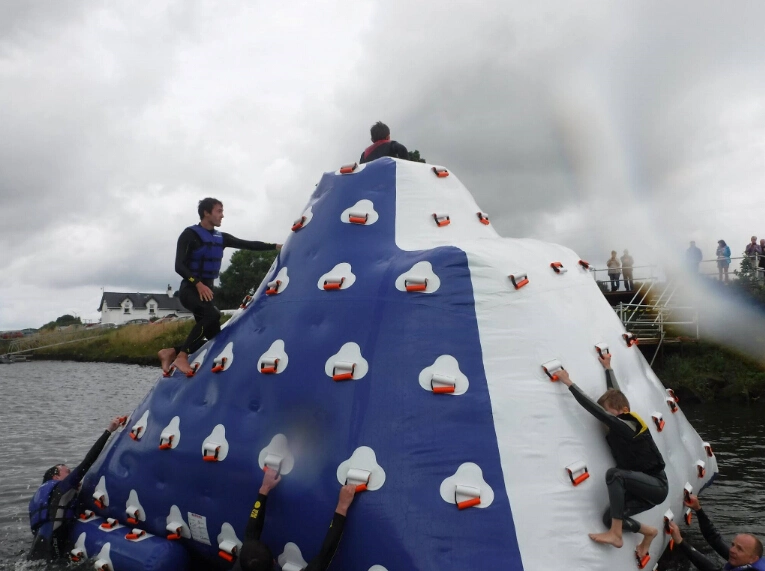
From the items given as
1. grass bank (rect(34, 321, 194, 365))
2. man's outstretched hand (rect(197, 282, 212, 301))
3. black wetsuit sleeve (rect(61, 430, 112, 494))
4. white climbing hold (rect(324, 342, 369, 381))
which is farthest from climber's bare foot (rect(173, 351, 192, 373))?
grass bank (rect(34, 321, 194, 365))

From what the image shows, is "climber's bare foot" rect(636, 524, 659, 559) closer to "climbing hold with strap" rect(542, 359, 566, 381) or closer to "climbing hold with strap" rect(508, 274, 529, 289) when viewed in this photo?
"climbing hold with strap" rect(542, 359, 566, 381)

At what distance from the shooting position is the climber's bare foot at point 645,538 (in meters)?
3.89

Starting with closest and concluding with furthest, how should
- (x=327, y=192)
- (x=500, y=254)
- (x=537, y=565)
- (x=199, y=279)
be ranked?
1. (x=537, y=565)
2. (x=500, y=254)
3. (x=327, y=192)
4. (x=199, y=279)

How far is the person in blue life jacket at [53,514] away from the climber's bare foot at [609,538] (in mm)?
5072

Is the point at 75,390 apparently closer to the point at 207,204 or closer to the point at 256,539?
the point at 207,204

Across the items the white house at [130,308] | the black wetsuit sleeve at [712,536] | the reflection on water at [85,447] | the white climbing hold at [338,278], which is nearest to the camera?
the white climbing hold at [338,278]

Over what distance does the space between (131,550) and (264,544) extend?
164cm

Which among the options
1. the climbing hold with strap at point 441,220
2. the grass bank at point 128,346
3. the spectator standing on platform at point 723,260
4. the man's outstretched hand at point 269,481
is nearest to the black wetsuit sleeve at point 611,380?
the climbing hold with strap at point 441,220

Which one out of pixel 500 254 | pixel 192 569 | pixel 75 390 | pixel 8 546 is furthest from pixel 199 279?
pixel 75 390

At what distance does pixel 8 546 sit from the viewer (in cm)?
682

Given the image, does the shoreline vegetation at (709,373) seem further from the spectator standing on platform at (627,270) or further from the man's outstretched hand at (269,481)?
the man's outstretched hand at (269,481)

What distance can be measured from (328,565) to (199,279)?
354 centimetres

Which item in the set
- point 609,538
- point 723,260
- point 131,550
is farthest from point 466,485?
point 723,260

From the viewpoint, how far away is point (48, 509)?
18.4ft
